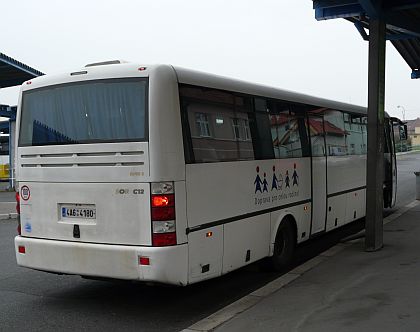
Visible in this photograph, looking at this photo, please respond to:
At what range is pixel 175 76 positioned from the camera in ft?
18.2

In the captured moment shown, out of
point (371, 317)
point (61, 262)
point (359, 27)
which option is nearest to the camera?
point (371, 317)

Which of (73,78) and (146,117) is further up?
(73,78)

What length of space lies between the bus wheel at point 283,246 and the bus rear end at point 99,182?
254cm

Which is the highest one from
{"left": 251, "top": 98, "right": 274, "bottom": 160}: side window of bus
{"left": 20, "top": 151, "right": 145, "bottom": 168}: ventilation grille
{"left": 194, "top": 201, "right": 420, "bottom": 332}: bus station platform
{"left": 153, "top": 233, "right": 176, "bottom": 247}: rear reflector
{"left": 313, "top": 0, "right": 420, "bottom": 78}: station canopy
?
{"left": 313, "top": 0, "right": 420, "bottom": 78}: station canopy

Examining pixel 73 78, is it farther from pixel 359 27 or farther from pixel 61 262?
pixel 359 27

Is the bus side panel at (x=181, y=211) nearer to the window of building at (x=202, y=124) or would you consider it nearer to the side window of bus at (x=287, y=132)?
the window of building at (x=202, y=124)

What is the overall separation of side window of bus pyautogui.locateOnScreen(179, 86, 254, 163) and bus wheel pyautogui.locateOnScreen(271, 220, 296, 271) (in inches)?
61.4

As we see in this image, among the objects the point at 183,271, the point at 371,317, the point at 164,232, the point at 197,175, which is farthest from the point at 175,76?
the point at 371,317

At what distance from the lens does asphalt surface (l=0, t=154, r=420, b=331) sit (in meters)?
5.50

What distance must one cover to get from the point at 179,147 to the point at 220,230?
1.22 metres

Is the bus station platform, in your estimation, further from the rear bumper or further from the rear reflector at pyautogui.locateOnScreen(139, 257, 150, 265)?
the rear reflector at pyautogui.locateOnScreen(139, 257, 150, 265)

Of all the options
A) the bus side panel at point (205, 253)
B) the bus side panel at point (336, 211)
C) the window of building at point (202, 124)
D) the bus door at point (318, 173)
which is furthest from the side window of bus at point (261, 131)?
the bus side panel at point (336, 211)

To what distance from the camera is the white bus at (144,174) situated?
5.33 m

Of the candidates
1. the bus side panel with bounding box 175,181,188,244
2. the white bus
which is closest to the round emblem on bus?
the white bus
